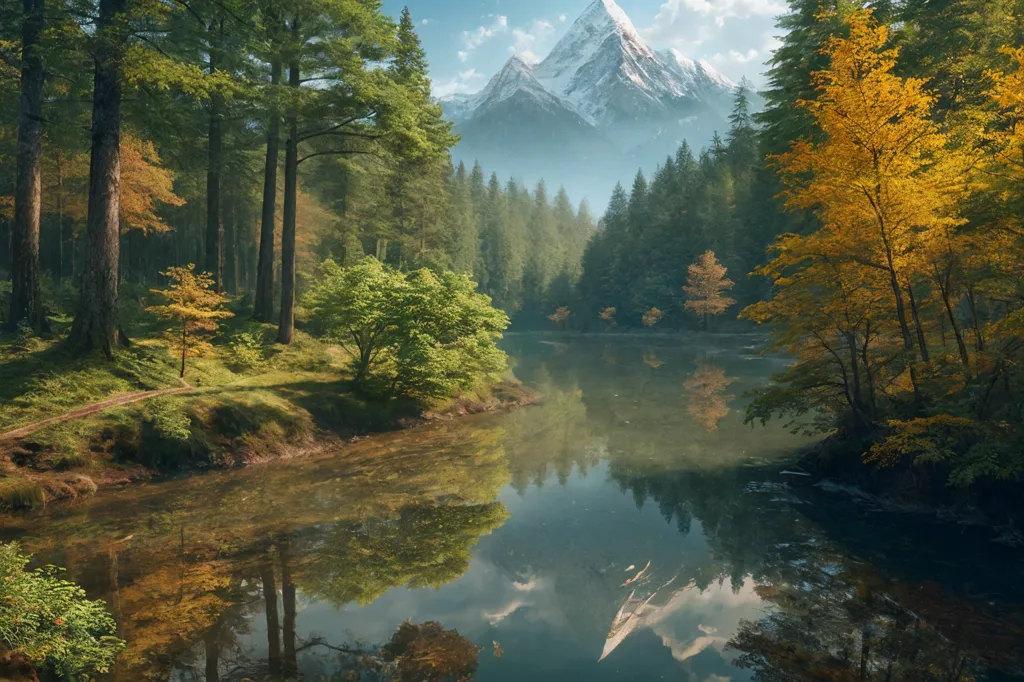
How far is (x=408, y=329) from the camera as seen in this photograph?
20.9 m

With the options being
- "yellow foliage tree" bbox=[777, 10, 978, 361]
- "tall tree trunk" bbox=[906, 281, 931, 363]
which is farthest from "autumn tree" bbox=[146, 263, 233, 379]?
"tall tree trunk" bbox=[906, 281, 931, 363]

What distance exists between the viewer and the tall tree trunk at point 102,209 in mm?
14625

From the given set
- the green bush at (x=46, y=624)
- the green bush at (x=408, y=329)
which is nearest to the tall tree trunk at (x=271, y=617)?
the green bush at (x=46, y=624)

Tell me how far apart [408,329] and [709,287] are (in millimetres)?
51218

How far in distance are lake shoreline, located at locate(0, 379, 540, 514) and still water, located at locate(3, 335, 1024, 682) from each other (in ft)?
1.79

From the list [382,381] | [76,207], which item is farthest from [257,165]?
[382,381]

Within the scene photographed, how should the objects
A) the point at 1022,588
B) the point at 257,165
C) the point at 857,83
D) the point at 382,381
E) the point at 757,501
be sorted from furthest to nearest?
the point at 257,165 → the point at 382,381 → the point at 757,501 → the point at 857,83 → the point at 1022,588

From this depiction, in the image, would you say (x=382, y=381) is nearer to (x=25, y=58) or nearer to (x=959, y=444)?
(x=25, y=58)

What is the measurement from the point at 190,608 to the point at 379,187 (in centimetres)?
3730

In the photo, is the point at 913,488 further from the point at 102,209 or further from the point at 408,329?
the point at 102,209

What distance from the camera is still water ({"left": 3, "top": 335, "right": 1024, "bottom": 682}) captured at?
7219 millimetres

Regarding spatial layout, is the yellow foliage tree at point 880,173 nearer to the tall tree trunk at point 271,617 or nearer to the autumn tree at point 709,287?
the tall tree trunk at point 271,617

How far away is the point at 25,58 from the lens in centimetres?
1680

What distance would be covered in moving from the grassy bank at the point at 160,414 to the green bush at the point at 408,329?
115 cm
